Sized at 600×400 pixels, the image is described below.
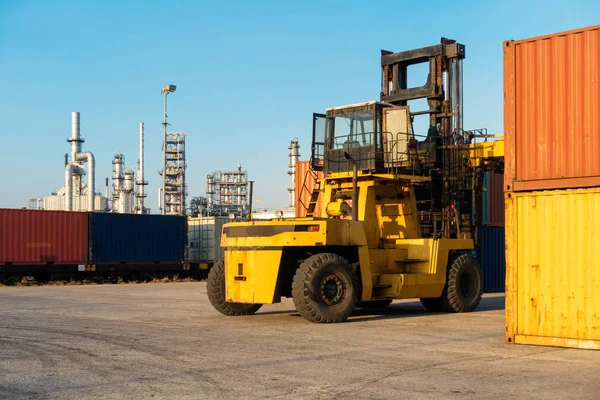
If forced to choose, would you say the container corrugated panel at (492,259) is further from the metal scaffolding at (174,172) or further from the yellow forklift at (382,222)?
the metal scaffolding at (174,172)

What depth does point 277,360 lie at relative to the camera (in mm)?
9758

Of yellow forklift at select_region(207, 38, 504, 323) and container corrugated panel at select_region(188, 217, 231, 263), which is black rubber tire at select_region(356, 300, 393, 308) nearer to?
yellow forklift at select_region(207, 38, 504, 323)

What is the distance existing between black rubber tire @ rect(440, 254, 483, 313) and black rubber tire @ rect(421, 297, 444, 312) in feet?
0.35

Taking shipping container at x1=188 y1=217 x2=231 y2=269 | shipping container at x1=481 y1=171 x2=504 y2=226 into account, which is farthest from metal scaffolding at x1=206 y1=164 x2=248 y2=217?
shipping container at x1=481 y1=171 x2=504 y2=226

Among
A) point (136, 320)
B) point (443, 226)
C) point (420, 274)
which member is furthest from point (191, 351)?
point (443, 226)

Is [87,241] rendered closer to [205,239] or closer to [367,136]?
[205,239]

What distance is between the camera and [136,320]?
1514 cm

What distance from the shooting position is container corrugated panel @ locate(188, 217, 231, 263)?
40.2 m

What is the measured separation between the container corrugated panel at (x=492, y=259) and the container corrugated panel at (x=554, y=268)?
47.2 ft

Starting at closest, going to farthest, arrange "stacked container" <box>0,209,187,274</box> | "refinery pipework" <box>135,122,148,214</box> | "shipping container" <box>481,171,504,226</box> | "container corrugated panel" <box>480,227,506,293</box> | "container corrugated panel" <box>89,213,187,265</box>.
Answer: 1. "container corrugated panel" <box>480,227,506,293</box>
2. "shipping container" <box>481,171,504,226</box>
3. "stacked container" <box>0,209,187,274</box>
4. "container corrugated panel" <box>89,213,187,265</box>
5. "refinery pipework" <box>135,122,148,214</box>

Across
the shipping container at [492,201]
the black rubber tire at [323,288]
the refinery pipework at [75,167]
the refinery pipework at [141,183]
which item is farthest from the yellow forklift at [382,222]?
the refinery pipework at [141,183]

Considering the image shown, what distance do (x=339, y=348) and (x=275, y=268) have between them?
3.62 m

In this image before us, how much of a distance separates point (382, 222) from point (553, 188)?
5479 millimetres

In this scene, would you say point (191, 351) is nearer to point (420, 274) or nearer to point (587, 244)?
point (587, 244)
